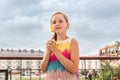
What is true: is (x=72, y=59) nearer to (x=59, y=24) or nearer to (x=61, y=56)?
(x=61, y=56)

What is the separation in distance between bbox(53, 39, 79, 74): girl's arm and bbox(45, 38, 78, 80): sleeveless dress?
0.02m

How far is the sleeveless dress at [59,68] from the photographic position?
131 centimetres

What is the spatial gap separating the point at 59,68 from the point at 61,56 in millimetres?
71

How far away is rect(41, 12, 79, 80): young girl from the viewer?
1302mm

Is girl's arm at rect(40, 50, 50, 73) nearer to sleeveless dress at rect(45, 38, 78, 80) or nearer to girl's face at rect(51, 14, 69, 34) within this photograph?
sleeveless dress at rect(45, 38, 78, 80)

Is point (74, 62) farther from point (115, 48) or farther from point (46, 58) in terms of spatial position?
point (115, 48)

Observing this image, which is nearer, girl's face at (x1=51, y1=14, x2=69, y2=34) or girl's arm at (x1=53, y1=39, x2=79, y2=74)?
girl's arm at (x1=53, y1=39, x2=79, y2=74)

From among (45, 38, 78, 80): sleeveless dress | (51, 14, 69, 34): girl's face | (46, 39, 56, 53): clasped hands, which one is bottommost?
(45, 38, 78, 80): sleeveless dress

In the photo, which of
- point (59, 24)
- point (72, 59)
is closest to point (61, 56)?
point (72, 59)

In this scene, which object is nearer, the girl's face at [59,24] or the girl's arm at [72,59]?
the girl's arm at [72,59]

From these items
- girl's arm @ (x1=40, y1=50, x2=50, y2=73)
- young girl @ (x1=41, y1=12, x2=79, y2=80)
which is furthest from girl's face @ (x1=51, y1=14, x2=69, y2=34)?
girl's arm @ (x1=40, y1=50, x2=50, y2=73)

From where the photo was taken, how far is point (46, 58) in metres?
1.36

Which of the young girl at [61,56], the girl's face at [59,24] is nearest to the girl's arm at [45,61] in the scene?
the young girl at [61,56]

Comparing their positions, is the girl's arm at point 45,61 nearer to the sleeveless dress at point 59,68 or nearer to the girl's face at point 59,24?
the sleeveless dress at point 59,68
